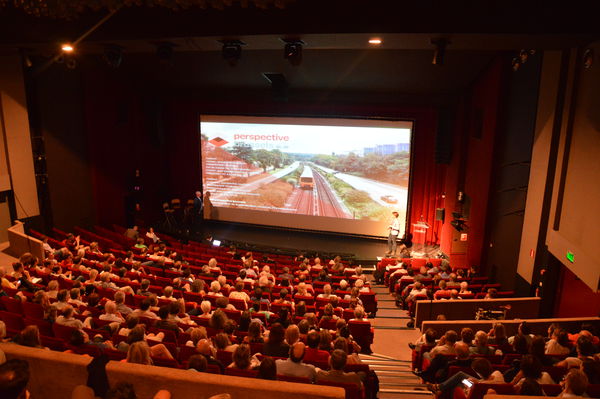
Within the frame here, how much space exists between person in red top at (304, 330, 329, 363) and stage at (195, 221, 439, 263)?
8302 mm

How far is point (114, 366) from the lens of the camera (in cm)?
307

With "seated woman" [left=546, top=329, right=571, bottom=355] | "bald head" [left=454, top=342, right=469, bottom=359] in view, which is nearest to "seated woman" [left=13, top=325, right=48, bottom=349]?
"bald head" [left=454, top=342, right=469, bottom=359]

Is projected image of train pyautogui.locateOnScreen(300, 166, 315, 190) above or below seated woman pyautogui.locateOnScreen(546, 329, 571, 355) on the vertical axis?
→ above

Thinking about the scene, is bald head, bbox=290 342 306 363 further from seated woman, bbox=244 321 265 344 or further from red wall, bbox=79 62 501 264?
red wall, bbox=79 62 501 264

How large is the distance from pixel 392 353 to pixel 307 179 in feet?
27.2

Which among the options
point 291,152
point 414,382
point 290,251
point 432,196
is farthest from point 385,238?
point 414,382

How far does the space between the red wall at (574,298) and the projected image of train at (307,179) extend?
824cm

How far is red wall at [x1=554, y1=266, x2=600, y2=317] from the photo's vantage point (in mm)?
7684

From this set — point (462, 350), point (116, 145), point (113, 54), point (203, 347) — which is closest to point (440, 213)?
point (462, 350)

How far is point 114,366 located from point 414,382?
4108 mm

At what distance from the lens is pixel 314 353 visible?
4816 millimetres

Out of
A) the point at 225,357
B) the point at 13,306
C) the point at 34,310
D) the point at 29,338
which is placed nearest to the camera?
the point at 29,338

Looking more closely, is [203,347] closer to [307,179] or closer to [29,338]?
[29,338]

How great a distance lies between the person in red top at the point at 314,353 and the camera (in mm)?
4761
